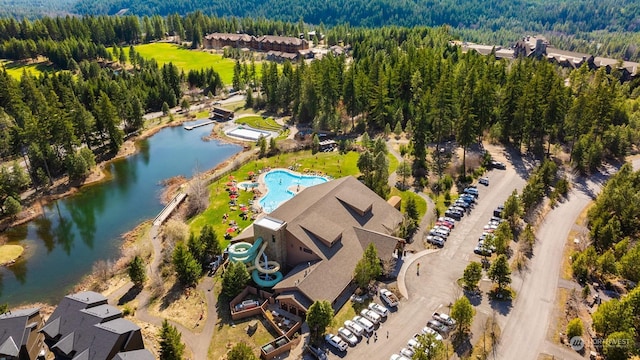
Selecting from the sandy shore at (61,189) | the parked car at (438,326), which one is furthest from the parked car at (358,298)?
the sandy shore at (61,189)

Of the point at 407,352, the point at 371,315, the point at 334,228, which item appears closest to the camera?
the point at 407,352

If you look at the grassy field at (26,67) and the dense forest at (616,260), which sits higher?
the grassy field at (26,67)

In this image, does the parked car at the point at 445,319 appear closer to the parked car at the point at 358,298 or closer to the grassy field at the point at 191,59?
the parked car at the point at 358,298

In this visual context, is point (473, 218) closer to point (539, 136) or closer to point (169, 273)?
point (539, 136)

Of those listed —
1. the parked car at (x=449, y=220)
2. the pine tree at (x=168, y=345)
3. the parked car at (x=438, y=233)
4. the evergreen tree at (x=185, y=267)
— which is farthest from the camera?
the parked car at (x=449, y=220)

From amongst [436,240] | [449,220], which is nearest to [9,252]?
[436,240]

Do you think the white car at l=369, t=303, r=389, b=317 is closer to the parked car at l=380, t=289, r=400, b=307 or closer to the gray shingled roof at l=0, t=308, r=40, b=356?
the parked car at l=380, t=289, r=400, b=307

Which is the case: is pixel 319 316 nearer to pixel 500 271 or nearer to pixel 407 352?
pixel 407 352

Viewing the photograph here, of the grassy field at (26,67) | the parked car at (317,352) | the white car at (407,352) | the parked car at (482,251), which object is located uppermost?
the grassy field at (26,67)
